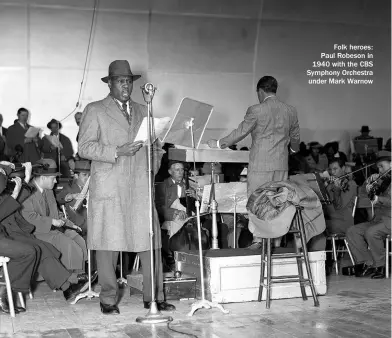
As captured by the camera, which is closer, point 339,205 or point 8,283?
point 8,283

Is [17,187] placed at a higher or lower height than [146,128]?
lower

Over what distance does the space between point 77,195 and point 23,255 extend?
4.55ft

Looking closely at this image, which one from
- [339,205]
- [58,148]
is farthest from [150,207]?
[58,148]

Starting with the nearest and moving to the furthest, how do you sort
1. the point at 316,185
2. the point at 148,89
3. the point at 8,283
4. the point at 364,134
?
1. the point at 148,89
2. the point at 8,283
3. the point at 316,185
4. the point at 364,134

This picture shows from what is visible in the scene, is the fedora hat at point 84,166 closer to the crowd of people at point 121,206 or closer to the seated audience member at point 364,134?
the crowd of people at point 121,206

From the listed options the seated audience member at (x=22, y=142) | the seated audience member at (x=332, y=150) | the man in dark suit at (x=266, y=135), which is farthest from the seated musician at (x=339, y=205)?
the seated audience member at (x=22, y=142)

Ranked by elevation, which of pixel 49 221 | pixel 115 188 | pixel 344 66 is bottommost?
pixel 49 221

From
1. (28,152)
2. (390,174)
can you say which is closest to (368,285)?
(390,174)

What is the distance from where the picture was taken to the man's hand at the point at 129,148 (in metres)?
5.15

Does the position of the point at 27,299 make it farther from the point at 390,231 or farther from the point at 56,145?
the point at 56,145

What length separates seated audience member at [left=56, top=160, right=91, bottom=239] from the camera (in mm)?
6980

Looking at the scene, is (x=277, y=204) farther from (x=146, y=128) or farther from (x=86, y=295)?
(x=86, y=295)

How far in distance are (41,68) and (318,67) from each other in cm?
434

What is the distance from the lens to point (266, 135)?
6.13 meters
